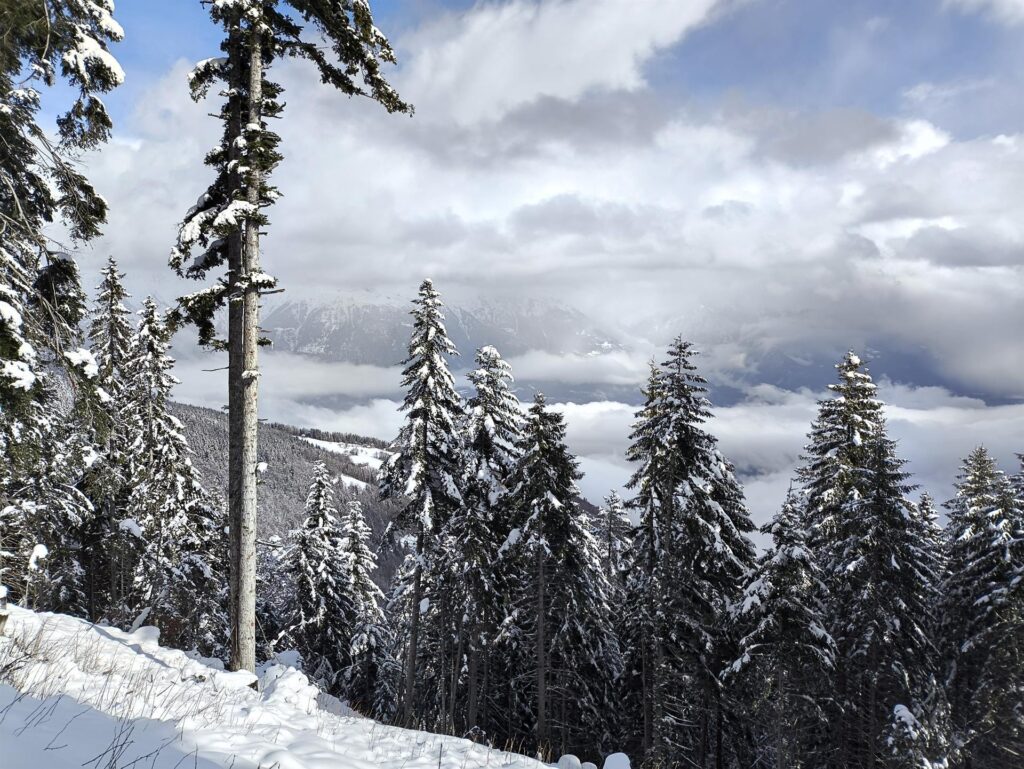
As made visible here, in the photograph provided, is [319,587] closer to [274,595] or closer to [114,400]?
[274,595]

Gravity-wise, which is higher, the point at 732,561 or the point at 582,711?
the point at 732,561

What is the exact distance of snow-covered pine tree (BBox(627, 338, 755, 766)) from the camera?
2052 centimetres

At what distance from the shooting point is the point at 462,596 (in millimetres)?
26859

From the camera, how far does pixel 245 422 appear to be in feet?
33.6

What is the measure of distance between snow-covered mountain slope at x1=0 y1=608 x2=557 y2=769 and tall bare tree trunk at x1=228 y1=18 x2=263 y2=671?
36.6 inches

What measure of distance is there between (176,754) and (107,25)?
10.9 metres

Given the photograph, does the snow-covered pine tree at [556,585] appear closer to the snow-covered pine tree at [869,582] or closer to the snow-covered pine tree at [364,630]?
the snow-covered pine tree at [869,582]

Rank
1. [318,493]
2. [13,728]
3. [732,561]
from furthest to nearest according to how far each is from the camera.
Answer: [318,493]
[732,561]
[13,728]

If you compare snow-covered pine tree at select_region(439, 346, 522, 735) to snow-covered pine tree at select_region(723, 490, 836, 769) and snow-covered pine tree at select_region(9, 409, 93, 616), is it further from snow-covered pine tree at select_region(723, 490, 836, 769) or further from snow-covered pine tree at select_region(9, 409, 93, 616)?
snow-covered pine tree at select_region(9, 409, 93, 616)

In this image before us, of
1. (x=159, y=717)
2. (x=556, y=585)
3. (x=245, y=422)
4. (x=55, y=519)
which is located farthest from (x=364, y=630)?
(x=159, y=717)

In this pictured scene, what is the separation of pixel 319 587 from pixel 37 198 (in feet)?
93.0

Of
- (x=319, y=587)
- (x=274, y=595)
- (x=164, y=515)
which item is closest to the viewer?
(x=164, y=515)

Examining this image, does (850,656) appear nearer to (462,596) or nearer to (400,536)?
(462,596)

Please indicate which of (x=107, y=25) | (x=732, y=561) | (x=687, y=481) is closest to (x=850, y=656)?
(x=732, y=561)
